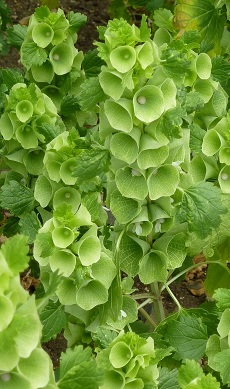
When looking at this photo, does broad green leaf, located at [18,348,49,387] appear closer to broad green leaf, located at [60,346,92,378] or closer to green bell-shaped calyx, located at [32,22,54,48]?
broad green leaf, located at [60,346,92,378]

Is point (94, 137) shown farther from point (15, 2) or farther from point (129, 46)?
point (15, 2)

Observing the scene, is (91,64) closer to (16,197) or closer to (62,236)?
(16,197)

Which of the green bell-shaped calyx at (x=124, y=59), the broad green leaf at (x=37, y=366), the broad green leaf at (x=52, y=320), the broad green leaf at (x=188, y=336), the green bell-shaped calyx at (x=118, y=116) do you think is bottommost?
the broad green leaf at (x=188, y=336)

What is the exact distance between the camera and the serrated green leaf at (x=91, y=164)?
1.29m

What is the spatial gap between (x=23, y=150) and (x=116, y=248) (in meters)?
0.35

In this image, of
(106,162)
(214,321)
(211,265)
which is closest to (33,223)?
(106,162)

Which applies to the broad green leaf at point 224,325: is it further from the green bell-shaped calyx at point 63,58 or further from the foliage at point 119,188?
the green bell-shaped calyx at point 63,58

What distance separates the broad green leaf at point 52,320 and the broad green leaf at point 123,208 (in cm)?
20

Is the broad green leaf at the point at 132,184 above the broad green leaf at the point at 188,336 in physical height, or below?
above

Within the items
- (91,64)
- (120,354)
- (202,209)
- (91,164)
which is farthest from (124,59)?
(91,64)

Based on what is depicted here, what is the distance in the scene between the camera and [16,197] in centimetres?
153

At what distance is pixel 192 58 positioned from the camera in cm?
146

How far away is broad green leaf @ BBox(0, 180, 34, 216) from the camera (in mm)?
1528


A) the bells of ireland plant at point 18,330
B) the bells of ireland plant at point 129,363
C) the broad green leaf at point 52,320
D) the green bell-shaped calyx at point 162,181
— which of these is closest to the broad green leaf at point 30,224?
the broad green leaf at point 52,320
